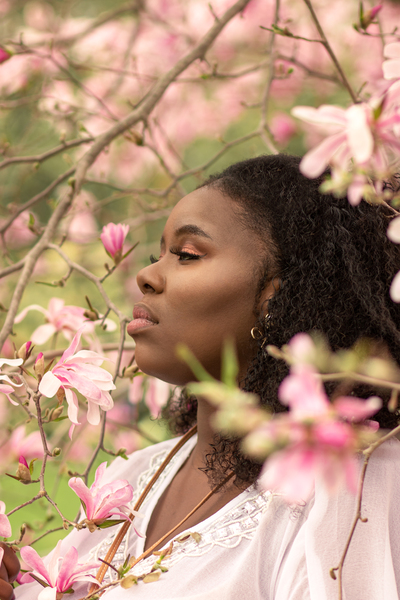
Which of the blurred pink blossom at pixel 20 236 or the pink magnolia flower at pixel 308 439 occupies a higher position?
the pink magnolia flower at pixel 308 439

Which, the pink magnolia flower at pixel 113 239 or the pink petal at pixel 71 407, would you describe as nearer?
the pink petal at pixel 71 407

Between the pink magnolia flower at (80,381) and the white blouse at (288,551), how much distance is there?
290mm

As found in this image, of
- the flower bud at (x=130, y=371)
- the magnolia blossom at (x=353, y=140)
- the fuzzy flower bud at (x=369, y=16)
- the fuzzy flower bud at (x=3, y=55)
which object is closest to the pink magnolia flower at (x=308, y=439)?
the magnolia blossom at (x=353, y=140)

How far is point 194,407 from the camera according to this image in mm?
1412

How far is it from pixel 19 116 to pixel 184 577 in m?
1.96

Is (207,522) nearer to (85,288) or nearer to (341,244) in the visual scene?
(341,244)

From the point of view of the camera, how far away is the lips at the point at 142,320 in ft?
3.36

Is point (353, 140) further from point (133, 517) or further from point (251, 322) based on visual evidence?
point (133, 517)

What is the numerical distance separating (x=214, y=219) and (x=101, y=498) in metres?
0.52

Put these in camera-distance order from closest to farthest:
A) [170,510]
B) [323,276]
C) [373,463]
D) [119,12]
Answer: [373,463] < [323,276] < [170,510] < [119,12]

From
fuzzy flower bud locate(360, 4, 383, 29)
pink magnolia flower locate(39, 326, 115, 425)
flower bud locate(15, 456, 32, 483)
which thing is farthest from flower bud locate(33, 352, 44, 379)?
fuzzy flower bud locate(360, 4, 383, 29)

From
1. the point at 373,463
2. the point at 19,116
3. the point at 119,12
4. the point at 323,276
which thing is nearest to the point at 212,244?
the point at 323,276

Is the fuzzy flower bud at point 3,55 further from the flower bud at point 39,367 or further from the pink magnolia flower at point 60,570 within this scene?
the pink magnolia flower at point 60,570

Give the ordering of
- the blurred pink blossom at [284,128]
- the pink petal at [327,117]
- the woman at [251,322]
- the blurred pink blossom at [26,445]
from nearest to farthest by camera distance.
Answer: the pink petal at [327,117], the woman at [251,322], the blurred pink blossom at [26,445], the blurred pink blossom at [284,128]
